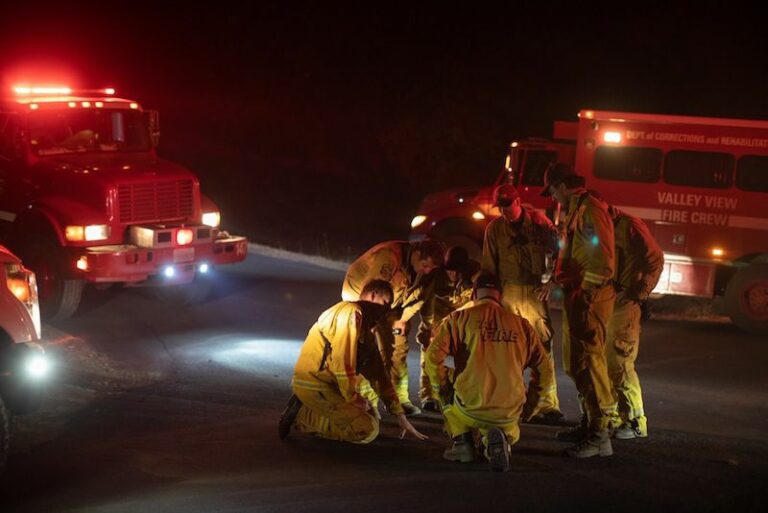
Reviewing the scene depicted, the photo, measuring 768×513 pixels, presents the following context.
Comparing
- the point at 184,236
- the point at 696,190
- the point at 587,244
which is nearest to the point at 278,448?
the point at 587,244

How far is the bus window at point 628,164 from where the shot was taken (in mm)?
13930

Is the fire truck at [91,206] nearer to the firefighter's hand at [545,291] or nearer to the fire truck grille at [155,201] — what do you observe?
the fire truck grille at [155,201]

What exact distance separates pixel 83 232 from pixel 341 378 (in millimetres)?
5157

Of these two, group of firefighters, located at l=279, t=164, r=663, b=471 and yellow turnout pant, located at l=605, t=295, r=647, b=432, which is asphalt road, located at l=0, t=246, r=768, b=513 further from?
yellow turnout pant, located at l=605, t=295, r=647, b=432

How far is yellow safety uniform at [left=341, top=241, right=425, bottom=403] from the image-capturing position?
8.20 m

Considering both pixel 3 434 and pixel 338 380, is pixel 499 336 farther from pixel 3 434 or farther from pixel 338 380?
pixel 3 434

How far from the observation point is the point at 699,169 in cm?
1369

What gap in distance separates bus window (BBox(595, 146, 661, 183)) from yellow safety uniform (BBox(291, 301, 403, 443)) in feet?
24.0

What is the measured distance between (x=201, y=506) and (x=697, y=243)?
29.5 ft

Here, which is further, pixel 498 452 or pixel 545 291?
pixel 545 291

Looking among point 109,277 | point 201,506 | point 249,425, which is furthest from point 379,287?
point 109,277

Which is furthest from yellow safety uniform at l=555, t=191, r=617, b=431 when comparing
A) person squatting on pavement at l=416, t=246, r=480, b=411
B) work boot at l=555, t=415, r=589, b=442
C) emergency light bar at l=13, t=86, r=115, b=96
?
emergency light bar at l=13, t=86, r=115, b=96

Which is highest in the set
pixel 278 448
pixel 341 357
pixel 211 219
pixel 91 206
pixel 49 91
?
pixel 49 91

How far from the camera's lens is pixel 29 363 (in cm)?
693
